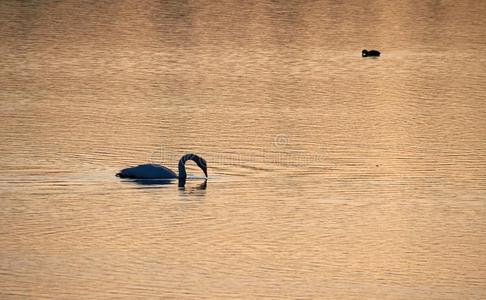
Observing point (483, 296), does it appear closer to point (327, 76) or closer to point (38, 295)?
point (38, 295)

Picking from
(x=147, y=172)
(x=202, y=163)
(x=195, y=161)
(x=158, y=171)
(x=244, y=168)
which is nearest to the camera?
(x=147, y=172)

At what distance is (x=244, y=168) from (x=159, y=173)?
212cm

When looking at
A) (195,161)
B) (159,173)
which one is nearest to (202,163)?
(195,161)

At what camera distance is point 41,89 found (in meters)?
47.8

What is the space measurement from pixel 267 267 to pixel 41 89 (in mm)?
24139

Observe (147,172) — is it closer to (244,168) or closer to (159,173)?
(159,173)

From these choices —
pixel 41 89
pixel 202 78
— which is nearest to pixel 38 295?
pixel 41 89

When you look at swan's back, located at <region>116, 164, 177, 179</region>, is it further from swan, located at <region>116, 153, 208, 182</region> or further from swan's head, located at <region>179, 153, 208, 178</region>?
swan's head, located at <region>179, 153, 208, 178</region>

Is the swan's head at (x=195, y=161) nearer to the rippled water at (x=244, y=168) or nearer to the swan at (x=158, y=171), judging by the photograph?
the swan at (x=158, y=171)

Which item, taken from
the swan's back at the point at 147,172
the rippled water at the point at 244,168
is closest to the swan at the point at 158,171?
the swan's back at the point at 147,172

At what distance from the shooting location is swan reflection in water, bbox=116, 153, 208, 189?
3188cm

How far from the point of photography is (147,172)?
3194cm

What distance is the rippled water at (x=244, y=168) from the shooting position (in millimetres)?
24594

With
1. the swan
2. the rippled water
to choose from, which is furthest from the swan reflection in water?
the rippled water
